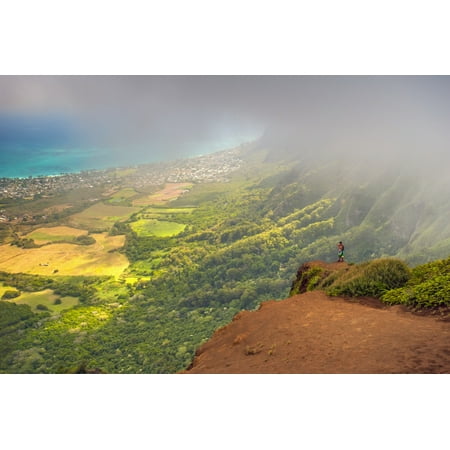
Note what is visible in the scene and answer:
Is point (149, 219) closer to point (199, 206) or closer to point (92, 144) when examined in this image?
point (199, 206)

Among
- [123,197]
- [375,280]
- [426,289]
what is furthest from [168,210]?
[426,289]

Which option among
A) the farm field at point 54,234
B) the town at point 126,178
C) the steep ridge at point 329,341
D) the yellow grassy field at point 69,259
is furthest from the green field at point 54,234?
the steep ridge at point 329,341

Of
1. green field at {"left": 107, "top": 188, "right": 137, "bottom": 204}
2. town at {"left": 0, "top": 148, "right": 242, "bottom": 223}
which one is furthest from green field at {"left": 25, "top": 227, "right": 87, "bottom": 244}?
green field at {"left": 107, "top": 188, "right": 137, "bottom": 204}

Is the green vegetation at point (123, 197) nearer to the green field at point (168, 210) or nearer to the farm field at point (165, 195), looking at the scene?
the farm field at point (165, 195)

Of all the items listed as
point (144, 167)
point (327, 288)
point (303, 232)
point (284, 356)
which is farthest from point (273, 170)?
point (284, 356)

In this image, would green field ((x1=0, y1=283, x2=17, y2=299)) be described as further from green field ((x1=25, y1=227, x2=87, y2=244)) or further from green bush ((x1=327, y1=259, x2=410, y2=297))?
green bush ((x1=327, y1=259, x2=410, y2=297))
